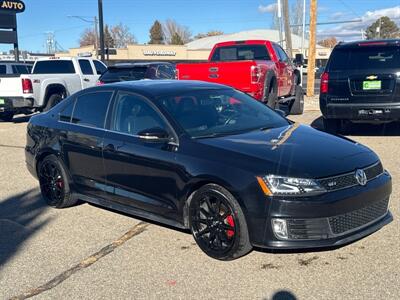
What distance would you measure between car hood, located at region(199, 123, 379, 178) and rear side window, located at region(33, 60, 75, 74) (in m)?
12.3

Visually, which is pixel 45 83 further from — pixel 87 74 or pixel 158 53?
pixel 158 53

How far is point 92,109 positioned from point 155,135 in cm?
138

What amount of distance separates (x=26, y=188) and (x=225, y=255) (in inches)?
159

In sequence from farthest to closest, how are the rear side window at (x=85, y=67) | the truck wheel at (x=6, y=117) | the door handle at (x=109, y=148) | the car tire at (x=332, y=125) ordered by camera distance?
the rear side window at (x=85, y=67), the truck wheel at (x=6, y=117), the car tire at (x=332, y=125), the door handle at (x=109, y=148)

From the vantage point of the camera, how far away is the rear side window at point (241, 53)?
12258 mm

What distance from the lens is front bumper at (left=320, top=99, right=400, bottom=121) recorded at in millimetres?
9250

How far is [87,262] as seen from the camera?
14.5ft

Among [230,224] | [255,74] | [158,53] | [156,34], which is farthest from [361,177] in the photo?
[156,34]

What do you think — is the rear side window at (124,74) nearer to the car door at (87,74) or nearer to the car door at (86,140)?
the car door at (87,74)

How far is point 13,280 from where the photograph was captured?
13.4 ft

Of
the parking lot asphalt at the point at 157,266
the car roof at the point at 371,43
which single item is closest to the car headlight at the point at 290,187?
the parking lot asphalt at the point at 157,266

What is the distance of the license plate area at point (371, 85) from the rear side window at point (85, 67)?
9.89m

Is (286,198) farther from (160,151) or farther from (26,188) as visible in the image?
(26,188)

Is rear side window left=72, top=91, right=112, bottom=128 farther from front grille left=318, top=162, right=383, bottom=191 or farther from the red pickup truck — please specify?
the red pickup truck
